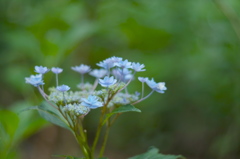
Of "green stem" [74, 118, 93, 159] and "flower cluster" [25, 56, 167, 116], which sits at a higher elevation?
"flower cluster" [25, 56, 167, 116]

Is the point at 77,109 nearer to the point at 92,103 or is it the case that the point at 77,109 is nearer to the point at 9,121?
the point at 92,103

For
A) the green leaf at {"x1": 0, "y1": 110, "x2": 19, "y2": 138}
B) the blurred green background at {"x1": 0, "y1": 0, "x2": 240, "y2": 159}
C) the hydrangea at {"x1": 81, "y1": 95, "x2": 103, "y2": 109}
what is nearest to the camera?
the hydrangea at {"x1": 81, "y1": 95, "x2": 103, "y2": 109}

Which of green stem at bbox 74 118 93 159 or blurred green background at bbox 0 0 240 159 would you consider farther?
blurred green background at bbox 0 0 240 159

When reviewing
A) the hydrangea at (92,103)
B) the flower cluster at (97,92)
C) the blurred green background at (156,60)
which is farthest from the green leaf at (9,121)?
the blurred green background at (156,60)

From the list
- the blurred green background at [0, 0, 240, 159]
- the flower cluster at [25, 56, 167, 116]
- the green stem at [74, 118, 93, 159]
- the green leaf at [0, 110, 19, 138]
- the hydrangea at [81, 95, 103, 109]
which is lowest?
the green stem at [74, 118, 93, 159]

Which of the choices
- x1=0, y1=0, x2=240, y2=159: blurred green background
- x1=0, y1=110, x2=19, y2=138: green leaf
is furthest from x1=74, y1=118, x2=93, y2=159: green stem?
x1=0, y1=0, x2=240, y2=159: blurred green background

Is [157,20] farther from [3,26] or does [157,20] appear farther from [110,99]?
[110,99]

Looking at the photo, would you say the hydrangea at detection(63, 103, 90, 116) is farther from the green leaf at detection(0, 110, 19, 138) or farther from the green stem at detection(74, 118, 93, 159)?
the green leaf at detection(0, 110, 19, 138)

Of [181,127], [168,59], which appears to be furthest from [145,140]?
[168,59]

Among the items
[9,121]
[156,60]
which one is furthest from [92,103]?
[156,60]
